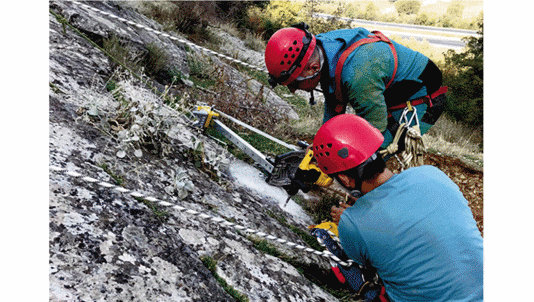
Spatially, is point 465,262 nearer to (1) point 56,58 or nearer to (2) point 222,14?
(1) point 56,58

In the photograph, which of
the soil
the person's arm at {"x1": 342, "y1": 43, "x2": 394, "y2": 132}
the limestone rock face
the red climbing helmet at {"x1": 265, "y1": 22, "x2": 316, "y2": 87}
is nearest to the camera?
the limestone rock face

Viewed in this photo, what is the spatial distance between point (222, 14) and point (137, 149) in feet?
37.3

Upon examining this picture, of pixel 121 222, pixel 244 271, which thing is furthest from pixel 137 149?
pixel 244 271

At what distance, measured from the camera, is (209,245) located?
206cm

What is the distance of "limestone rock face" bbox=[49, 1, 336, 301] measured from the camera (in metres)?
1.56

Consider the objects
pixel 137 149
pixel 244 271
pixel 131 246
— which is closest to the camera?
pixel 131 246

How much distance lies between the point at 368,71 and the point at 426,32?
25787 mm

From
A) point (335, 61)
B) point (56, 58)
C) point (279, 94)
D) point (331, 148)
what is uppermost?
point (335, 61)

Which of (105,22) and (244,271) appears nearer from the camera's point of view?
(244,271)

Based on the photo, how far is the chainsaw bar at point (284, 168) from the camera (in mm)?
3520

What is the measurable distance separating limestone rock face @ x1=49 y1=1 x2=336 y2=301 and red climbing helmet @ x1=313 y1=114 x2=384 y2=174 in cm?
80

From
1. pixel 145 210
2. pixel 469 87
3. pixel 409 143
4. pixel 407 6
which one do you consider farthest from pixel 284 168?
pixel 407 6

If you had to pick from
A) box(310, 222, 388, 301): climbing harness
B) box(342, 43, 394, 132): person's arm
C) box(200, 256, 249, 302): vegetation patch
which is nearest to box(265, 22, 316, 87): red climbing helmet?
box(342, 43, 394, 132): person's arm

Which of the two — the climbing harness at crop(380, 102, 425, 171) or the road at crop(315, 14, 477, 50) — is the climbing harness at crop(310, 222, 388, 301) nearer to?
the climbing harness at crop(380, 102, 425, 171)
